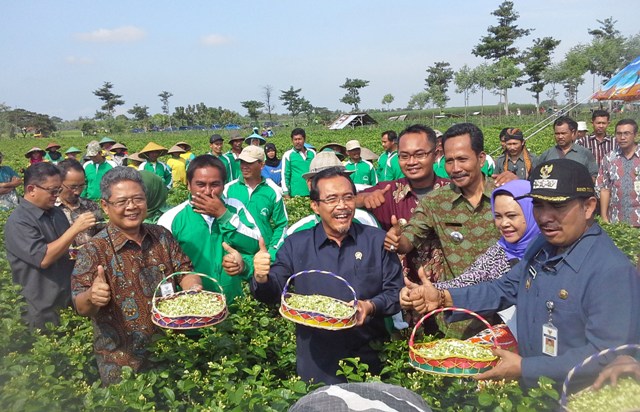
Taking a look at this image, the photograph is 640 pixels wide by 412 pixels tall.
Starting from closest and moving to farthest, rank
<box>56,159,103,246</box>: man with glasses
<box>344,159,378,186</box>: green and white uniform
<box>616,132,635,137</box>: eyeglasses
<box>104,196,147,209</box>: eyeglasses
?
<box>104,196,147,209</box>: eyeglasses
<box>56,159,103,246</box>: man with glasses
<box>616,132,635,137</box>: eyeglasses
<box>344,159,378,186</box>: green and white uniform

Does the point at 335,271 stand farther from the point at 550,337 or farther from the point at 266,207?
the point at 266,207

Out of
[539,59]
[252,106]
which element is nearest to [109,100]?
[252,106]

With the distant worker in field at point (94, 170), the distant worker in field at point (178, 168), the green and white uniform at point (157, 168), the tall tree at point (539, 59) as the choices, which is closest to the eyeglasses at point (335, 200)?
the green and white uniform at point (157, 168)

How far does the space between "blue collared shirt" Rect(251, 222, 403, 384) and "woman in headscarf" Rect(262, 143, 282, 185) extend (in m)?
7.60

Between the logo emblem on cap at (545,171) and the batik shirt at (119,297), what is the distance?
2232mm

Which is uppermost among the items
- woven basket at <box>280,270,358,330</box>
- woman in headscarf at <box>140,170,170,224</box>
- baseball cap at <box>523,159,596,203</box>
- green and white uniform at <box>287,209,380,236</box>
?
baseball cap at <box>523,159,596,203</box>

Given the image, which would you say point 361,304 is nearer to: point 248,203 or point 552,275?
point 552,275

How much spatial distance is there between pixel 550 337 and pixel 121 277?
2.29m

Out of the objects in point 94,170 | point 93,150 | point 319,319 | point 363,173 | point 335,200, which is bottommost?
point 319,319

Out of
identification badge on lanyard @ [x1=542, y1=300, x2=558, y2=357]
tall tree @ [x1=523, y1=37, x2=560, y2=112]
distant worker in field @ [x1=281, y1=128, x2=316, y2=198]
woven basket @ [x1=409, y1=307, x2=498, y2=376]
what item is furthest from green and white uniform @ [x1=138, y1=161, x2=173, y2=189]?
tall tree @ [x1=523, y1=37, x2=560, y2=112]

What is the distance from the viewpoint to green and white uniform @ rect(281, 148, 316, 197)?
32.4ft

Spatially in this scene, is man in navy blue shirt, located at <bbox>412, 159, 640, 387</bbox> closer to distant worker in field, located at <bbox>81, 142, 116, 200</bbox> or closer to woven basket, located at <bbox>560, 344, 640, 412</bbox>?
woven basket, located at <bbox>560, 344, 640, 412</bbox>

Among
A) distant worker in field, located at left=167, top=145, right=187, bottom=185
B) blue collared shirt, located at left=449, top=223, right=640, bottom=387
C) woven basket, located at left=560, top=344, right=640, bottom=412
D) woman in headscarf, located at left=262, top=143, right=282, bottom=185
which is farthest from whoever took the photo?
distant worker in field, located at left=167, top=145, right=187, bottom=185

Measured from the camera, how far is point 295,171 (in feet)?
32.6
